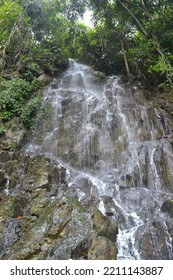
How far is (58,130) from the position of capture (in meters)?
12.2

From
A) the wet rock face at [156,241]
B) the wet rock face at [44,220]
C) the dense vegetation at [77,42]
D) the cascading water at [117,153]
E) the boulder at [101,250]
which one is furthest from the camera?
the dense vegetation at [77,42]

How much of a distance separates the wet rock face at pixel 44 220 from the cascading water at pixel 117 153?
0.72 meters

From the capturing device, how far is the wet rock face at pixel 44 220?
5.85 meters

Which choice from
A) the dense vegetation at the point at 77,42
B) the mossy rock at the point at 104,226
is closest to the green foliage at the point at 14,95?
the dense vegetation at the point at 77,42

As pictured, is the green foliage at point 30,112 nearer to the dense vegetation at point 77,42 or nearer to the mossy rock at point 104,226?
the dense vegetation at point 77,42

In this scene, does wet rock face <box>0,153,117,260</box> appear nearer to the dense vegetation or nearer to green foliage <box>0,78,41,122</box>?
the dense vegetation

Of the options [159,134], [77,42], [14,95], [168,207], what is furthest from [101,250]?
[77,42]

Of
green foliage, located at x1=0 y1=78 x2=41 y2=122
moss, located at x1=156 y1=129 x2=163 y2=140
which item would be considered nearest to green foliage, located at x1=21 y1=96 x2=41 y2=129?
green foliage, located at x1=0 y1=78 x2=41 y2=122

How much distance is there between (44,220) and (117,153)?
16.7ft

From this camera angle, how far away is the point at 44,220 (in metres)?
6.77
